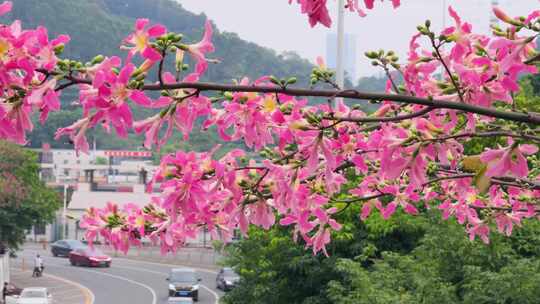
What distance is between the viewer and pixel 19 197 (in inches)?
1394

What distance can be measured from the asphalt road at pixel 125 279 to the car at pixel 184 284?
40 centimetres

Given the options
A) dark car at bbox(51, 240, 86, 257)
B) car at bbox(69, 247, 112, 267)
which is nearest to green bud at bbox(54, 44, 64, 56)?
car at bbox(69, 247, 112, 267)

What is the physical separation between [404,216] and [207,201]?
9.33m

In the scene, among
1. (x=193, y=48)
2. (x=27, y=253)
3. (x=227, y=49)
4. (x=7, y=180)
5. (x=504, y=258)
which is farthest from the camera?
(x=227, y=49)

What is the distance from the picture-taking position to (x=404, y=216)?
12406 mm

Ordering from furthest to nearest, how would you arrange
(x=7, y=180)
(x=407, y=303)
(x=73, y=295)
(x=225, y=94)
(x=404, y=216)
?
(x=7, y=180)
(x=73, y=295)
(x=404, y=216)
(x=407, y=303)
(x=225, y=94)

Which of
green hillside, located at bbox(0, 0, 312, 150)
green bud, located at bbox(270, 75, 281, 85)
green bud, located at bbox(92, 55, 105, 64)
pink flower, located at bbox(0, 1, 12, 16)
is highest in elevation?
green hillside, located at bbox(0, 0, 312, 150)

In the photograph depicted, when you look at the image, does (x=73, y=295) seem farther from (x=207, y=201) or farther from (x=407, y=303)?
(x=207, y=201)

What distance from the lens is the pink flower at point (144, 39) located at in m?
2.50

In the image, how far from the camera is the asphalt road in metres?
30.8

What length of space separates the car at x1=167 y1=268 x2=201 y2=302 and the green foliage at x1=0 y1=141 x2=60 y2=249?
7.85 meters

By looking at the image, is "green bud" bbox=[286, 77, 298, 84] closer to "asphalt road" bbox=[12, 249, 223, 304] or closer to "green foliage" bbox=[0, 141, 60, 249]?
"asphalt road" bbox=[12, 249, 223, 304]

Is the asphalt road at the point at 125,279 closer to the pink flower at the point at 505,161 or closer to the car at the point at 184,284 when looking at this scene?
the car at the point at 184,284

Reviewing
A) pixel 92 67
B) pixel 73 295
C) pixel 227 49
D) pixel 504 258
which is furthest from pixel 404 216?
pixel 227 49
